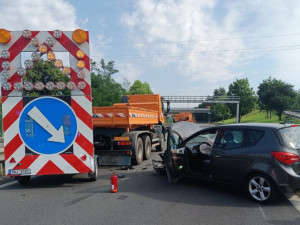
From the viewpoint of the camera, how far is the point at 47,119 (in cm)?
655

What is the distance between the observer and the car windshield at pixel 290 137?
17.1 ft

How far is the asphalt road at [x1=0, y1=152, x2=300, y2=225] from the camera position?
14.9 ft

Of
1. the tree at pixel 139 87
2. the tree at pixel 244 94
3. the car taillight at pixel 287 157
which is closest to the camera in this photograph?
the car taillight at pixel 287 157

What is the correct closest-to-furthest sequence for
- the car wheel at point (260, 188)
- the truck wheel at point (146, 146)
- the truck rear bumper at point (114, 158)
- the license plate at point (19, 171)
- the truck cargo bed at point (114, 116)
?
the car wheel at point (260, 188) < the license plate at point (19, 171) < the truck rear bumper at point (114, 158) < the truck cargo bed at point (114, 116) < the truck wheel at point (146, 146)

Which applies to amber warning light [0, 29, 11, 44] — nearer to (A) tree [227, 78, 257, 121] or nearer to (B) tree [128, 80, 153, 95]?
(B) tree [128, 80, 153, 95]

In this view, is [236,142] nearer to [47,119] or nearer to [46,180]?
[47,119]

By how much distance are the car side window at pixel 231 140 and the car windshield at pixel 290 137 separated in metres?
0.78

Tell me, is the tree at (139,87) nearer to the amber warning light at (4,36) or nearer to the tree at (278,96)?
the tree at (278,96)

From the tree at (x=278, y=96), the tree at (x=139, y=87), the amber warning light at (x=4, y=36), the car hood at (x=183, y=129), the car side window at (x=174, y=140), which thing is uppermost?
the tree at (x=139, y=87)

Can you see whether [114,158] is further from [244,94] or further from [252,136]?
[244,94]

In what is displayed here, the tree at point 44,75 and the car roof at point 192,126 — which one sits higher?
the tree at point 44,75

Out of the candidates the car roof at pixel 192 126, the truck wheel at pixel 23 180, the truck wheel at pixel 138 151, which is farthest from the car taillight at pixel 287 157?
the truck wheel at pixel 23 180

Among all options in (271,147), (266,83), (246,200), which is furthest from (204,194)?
(266,83)

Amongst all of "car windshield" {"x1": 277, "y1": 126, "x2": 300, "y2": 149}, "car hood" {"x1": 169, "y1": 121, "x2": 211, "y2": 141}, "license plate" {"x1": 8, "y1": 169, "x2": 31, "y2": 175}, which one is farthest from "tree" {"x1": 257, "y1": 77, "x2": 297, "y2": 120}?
"license plate" {"x1": 8, "y1": 169, "x2": 31, "y2": 175}
